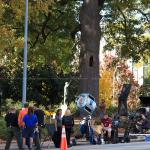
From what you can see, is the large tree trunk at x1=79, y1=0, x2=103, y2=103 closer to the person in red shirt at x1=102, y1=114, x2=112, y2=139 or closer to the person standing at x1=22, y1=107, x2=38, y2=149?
the person in red shirt at x1=102, y1=114, x2=112, y2=139

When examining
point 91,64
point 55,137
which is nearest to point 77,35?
point 91,64

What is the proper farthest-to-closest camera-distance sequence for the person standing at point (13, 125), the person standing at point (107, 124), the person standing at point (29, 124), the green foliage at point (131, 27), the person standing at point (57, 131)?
the green foliage at point (131, 27) < the person standing at point (107, 124) < the person standing at point (57, 131) < the person standing at point (13, 125) < the person standing at point (29, 124)

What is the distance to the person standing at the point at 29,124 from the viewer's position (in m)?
21.5

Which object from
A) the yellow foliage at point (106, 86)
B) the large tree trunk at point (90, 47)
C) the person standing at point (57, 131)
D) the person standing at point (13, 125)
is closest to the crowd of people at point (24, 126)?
the person standing at point (13, 125)

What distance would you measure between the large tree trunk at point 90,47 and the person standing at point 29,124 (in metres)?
14.8

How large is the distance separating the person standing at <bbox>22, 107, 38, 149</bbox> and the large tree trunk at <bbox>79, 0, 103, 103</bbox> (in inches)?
584

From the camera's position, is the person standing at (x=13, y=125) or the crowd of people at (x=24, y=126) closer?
the crowd of people at (x=24, y=126)

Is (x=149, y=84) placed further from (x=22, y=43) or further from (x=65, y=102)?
(x=22, y=43)

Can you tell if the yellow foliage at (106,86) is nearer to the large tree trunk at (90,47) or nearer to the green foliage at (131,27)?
the green foliage at (131,27)

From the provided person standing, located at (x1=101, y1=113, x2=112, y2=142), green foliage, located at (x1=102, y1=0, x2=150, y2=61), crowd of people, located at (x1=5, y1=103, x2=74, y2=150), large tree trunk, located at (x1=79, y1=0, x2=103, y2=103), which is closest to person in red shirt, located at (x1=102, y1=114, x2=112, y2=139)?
person standing, located at (x1=101, y1=113, x2=112, y2=142)

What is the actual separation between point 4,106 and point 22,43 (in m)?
21.9

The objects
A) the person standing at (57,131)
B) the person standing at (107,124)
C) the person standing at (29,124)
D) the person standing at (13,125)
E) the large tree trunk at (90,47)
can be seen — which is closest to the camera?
the person standing at (29,124)

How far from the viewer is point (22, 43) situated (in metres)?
29.1

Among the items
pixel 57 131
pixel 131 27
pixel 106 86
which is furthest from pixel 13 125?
pixel 106 86
